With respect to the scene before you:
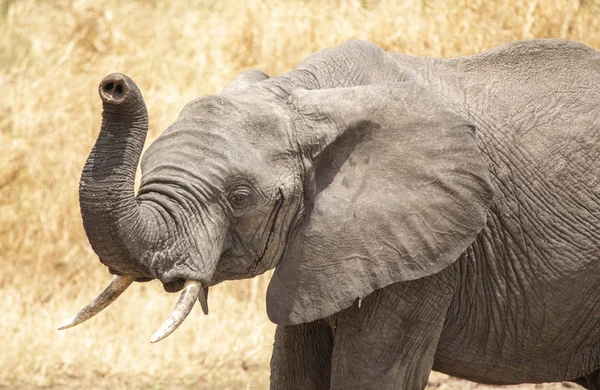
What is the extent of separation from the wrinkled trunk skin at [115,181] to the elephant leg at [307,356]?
1362 mm

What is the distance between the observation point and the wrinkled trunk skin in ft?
15.2

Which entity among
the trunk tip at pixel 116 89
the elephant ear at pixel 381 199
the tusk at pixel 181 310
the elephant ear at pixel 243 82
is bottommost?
the tusk at pixel 181 310

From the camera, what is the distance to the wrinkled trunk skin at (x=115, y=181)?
4.63 m

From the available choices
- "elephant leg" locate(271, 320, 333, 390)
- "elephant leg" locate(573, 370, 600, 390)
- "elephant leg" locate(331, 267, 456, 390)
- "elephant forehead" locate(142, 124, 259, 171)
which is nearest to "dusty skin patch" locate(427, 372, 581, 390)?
"elephant leg" locate(573, 370, 600, 390)

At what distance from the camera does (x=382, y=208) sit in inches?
205

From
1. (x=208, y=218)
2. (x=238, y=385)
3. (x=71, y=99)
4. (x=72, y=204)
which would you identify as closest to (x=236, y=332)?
(x=238, y=385)

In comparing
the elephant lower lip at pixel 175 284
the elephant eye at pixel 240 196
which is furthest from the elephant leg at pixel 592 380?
the elephant lower lip at pixel 175 284

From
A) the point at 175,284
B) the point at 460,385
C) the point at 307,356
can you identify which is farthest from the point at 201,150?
the point at 460,385

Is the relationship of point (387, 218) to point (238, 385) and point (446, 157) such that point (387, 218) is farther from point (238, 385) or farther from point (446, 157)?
point (238, 385)

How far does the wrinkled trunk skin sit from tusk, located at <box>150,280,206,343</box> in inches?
11.0

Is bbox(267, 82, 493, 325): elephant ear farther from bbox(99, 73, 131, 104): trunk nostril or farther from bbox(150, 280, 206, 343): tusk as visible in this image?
bbox(99, 73, 131, 104): trunk nostril

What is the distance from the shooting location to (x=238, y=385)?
866cm

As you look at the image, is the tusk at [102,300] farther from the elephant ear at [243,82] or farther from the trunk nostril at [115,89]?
the elephant ear at [243,82]

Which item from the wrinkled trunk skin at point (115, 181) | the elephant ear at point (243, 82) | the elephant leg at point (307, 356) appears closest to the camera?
the wrinkled trunk skin at point (115, 181)
